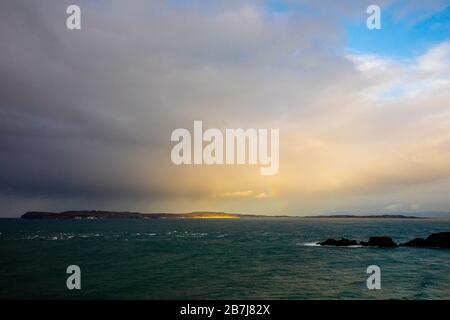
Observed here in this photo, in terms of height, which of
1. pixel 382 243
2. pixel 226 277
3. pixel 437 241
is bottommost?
pixel 382 243

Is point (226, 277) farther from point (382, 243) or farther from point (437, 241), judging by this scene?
point (437, 241)

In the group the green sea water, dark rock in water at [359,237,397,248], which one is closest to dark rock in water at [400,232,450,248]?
dark rock in water at [359,237,397,248]

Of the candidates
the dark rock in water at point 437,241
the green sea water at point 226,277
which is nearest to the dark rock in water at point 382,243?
the dark rock in water at point 437,241

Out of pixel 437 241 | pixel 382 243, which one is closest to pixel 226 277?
pixel 382 243

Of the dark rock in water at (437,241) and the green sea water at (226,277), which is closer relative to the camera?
the green sea water at (226,277)

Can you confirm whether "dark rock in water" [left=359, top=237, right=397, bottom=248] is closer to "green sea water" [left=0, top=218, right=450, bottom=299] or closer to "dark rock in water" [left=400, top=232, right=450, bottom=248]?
"dark rock in water" [left=400, top=232, right=450, bottom=248]

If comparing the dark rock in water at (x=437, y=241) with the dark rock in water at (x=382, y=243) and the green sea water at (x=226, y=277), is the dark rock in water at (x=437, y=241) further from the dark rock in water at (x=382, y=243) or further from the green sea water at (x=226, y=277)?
the green sea water at (x=226, y=277)

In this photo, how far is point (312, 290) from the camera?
107ft

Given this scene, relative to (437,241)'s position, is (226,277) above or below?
above

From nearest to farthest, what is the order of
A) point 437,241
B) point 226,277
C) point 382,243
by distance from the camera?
point 226,277 → point 437,241 → point 382,243

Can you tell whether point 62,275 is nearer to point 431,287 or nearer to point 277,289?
point 277,289

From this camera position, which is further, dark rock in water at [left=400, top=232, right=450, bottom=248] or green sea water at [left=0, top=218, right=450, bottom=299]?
dark rock in water at [left=400, top=232, right=450, bottom=248]
